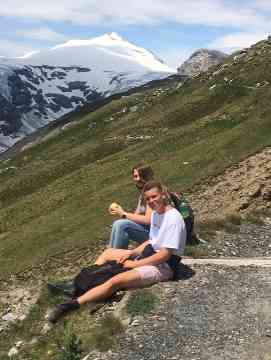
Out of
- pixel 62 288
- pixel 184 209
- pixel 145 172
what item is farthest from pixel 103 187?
pixel 62 288

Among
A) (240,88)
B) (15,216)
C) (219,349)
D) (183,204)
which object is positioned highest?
(240,88)

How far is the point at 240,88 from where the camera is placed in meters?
73.8

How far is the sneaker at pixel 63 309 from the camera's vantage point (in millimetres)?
16312

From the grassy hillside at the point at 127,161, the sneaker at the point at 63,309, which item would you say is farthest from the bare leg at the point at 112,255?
the grassy hillside at the point at 127,161

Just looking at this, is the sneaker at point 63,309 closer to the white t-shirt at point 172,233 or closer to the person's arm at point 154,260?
the person's arm at point 154,260

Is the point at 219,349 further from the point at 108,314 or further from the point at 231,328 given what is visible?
the point at 108,314

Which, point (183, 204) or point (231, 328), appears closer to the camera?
point (231, 328)

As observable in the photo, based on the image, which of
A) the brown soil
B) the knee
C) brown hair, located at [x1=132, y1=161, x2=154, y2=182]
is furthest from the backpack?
the brown soil

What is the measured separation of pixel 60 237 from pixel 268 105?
911 inches

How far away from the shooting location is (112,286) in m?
16.1

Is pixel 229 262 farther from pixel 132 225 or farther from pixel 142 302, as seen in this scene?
pixel 142 302

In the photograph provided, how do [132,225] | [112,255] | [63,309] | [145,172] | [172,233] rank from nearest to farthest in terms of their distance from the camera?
[172,233]
[63,309]
[112,255]
[145,172]
[132,225]

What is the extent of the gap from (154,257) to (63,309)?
113 inches

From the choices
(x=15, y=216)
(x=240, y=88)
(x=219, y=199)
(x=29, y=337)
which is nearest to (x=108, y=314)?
(x=29, y=337)
